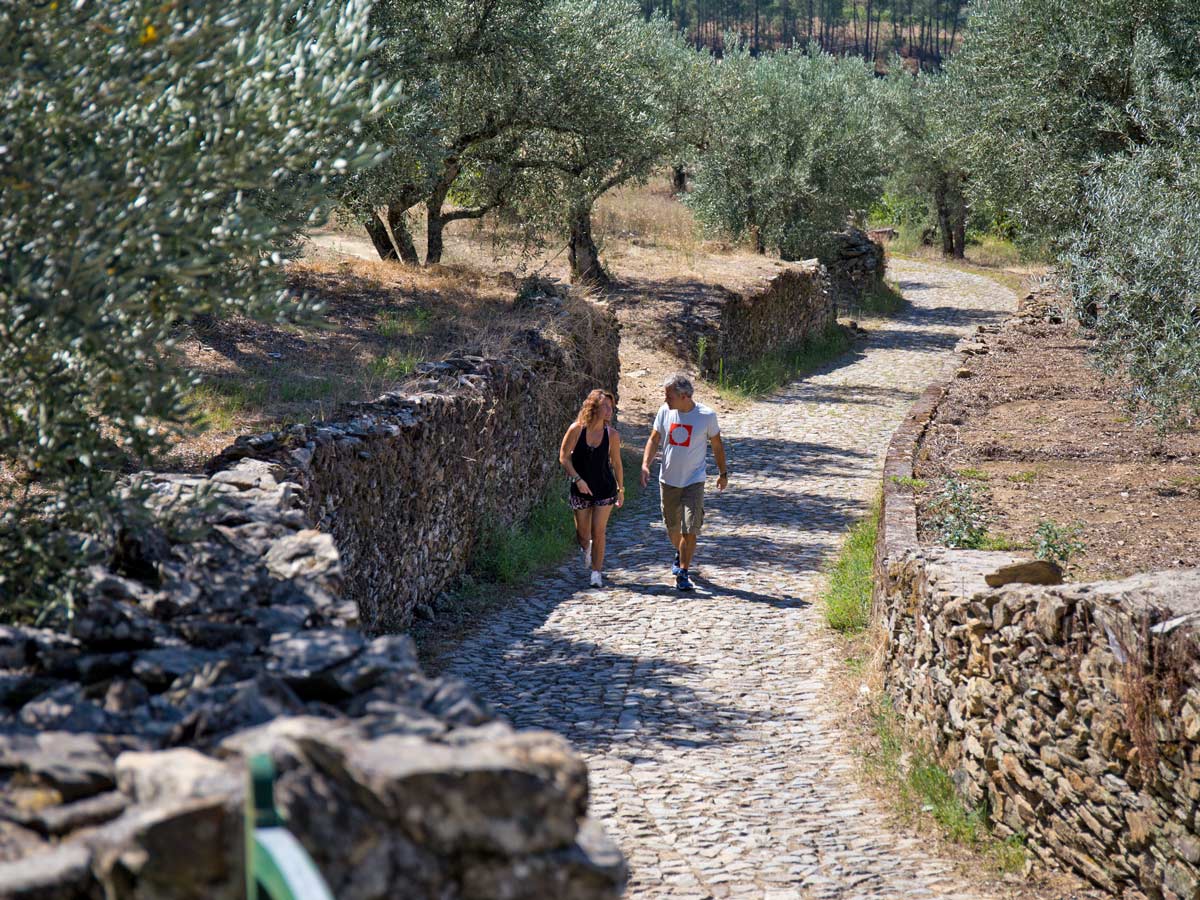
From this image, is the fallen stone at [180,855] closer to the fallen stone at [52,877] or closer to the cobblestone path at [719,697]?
the fallen stone at [52,877]

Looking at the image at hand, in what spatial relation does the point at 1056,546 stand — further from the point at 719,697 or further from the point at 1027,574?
the point at 719,697

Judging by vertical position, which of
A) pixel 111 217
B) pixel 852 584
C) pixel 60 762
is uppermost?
pixel 111 217

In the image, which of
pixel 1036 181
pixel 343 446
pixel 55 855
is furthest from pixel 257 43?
pixel 1036 181

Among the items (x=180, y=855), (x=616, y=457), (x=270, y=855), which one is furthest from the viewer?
(x=616, y=457)

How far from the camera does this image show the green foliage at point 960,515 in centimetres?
801

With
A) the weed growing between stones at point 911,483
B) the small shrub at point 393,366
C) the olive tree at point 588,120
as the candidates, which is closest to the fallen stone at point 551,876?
the weed growing between stones at point 911,483

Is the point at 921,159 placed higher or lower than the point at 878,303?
higher

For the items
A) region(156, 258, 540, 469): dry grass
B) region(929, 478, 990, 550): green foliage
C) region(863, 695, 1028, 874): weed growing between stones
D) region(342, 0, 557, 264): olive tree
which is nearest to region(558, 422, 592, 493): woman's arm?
region(156, 258, 540, 469): dry grass

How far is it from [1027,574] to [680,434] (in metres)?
4.49

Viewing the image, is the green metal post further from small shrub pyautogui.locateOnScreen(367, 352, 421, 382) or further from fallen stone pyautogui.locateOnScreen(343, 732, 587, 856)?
small shrub pyautogui.locateOnScreen(367, 352, 421, 382)

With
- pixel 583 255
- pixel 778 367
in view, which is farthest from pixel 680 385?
pixel 778 367

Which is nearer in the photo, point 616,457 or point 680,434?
point 680,434

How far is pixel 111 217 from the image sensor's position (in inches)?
144

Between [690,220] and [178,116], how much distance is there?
28.0 m
